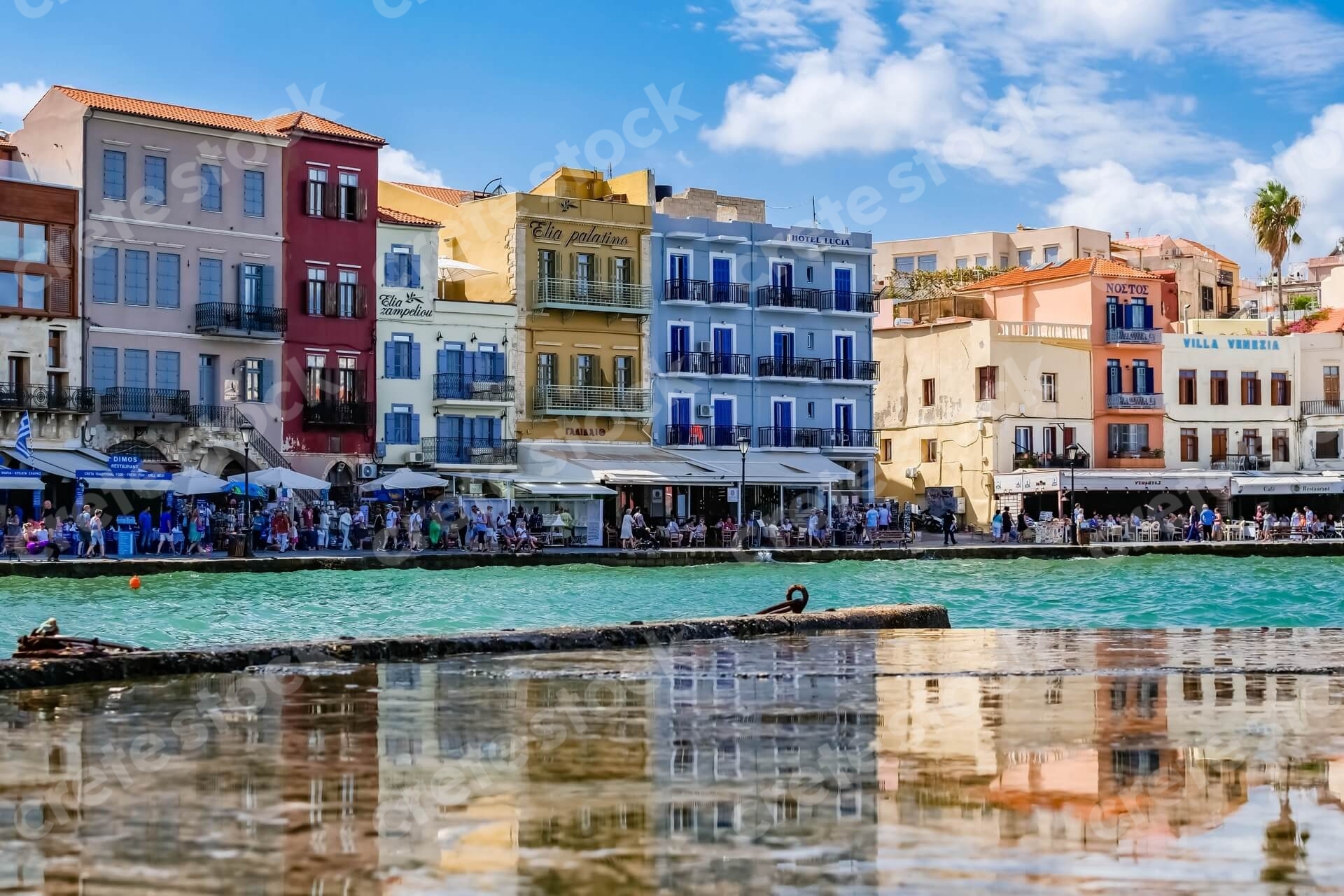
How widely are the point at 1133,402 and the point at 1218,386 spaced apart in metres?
3.97

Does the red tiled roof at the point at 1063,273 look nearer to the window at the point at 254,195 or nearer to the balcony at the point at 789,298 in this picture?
the balcony at the point at 789,298

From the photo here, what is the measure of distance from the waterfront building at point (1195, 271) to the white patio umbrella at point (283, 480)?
48360 millimetres

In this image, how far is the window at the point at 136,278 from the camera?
47312 millimetres

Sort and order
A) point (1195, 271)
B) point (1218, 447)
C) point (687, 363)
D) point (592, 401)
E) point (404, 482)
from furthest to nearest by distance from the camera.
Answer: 1. point (1195, 271)
2. point (1218, 447)
3. point (687, 363)
4. point (592, 401)
5. point (404, 482)

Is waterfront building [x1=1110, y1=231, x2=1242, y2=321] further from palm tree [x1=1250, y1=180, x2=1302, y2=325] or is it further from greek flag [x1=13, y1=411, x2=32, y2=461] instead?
greek flag [x1=13, y1=411, x2=32, y2=461]

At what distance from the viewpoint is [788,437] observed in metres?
59.5

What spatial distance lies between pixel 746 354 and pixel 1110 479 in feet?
47.0

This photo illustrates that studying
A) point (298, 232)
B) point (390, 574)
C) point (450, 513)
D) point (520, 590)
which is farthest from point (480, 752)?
point (298, 232)

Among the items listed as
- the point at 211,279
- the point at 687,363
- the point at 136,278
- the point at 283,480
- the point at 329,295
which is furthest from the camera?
the point at 687,363

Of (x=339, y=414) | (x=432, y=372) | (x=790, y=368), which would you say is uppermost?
(x=790, y=368)

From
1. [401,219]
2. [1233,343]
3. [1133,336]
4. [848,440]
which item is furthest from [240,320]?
[1233,343]

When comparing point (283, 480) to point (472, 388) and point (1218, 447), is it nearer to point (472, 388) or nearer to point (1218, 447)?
point (472, 388)

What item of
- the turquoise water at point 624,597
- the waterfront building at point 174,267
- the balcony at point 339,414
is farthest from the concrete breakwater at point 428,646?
the balcony at point 339,414

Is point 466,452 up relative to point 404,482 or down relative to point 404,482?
up
